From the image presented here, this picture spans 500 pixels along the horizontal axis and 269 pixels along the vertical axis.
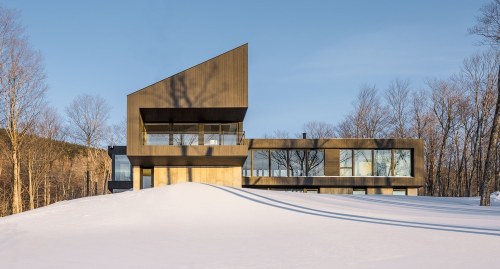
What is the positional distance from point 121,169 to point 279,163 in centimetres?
1336

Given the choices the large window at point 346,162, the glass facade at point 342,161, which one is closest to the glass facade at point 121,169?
the glass facade at point 342,161

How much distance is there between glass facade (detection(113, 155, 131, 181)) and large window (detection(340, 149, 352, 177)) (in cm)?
1664

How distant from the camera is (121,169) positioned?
113ft

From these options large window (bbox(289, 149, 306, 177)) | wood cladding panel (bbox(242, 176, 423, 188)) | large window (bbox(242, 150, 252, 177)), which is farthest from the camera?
large window (bbox(289, 149, 306, 177))

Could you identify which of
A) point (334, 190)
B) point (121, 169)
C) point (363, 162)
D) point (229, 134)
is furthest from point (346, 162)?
point (121, 169)

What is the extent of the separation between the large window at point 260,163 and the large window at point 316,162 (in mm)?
2925

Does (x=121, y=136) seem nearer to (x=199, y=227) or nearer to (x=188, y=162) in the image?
(x=188, y=162)

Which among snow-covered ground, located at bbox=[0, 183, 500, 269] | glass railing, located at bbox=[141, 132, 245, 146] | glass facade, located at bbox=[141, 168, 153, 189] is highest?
glass railing, located at bbox=[141, 132, 245, 146]

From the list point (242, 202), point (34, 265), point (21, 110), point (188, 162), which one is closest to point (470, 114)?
point (188, 162)

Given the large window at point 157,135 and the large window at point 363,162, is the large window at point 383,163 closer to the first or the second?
the large window at point 363,162

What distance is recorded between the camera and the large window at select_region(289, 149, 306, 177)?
29250 millimetres

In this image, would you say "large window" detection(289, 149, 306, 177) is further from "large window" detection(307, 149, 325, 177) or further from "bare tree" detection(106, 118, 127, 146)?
"bare tree" detection(106, 118, 127, 146)

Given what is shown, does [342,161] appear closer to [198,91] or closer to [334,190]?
[334,190]

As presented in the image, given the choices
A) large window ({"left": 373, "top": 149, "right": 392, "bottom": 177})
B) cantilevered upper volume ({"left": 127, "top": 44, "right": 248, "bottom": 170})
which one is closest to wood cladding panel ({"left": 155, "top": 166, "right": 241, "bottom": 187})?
cantilevered upper volume ({"left": 127, "top": 44, "right": 248, "bottom": 170})
